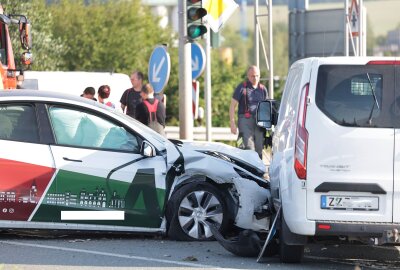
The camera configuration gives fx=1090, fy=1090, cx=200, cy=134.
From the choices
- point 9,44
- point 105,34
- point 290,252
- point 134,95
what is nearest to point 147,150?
point 290,252

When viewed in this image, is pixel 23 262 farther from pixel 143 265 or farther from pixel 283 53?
pixel 283 53

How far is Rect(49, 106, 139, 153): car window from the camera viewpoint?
11.3 m

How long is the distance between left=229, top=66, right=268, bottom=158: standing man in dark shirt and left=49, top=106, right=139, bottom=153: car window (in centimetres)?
536

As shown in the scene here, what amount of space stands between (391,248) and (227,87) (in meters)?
25.7

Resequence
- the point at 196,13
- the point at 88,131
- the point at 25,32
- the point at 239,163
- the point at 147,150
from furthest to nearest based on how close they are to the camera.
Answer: the point at 25,32
the point at 196,13
the point at 239,163
the point at 88,131
the point at 147,150

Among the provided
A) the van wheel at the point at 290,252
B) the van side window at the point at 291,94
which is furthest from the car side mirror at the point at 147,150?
the van wheel at the point at 290,252

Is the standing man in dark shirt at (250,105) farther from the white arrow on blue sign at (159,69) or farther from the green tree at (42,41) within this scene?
the green tree at (42,41)

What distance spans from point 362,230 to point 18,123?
4009 millimetres

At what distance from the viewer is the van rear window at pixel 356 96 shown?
9.13 m

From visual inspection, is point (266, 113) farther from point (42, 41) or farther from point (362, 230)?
point (42, 41)

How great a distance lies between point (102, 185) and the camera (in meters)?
11.1

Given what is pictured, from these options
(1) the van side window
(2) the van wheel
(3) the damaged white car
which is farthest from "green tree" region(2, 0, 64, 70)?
(2) the van wheel

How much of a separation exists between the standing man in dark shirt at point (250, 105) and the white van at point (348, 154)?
23.7 ft

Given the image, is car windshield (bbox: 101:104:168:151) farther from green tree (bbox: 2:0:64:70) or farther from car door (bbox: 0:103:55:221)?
green tree (bbox: 2:0:64:70)
